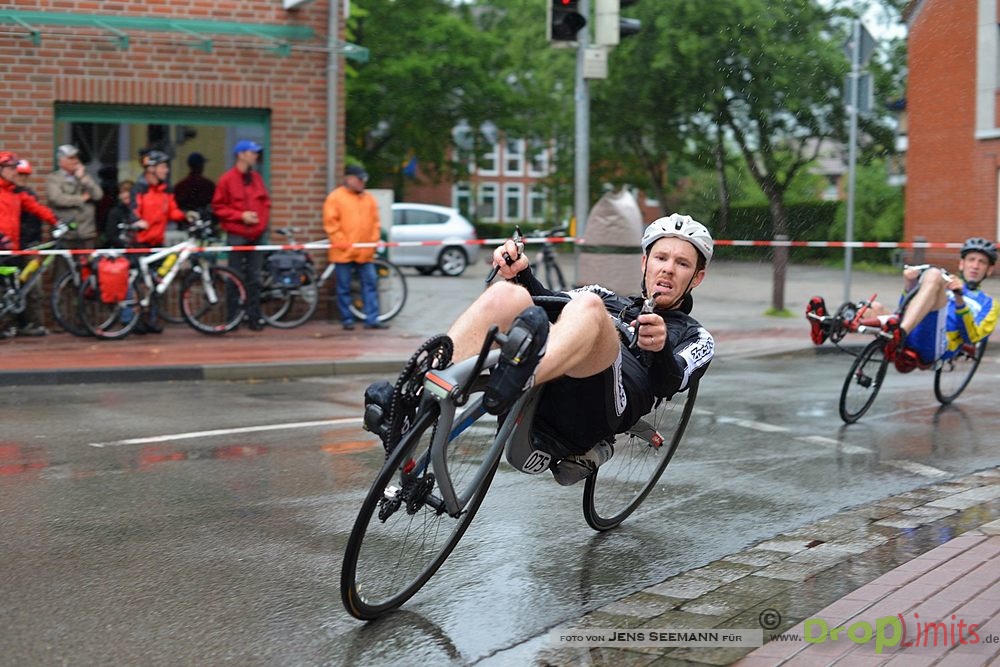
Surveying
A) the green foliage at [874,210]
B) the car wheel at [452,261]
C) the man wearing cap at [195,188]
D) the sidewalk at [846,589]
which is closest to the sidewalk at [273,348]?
the man wearing cap at [195,188]

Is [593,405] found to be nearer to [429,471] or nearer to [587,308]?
[587,308]

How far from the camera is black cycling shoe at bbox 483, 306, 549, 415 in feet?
14.0

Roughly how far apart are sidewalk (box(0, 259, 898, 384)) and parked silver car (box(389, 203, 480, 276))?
10.1m

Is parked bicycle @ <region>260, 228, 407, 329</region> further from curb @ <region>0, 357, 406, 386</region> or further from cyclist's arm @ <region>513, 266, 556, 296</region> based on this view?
cyclist's arm @ <region>513, 266, 556, 296</region>

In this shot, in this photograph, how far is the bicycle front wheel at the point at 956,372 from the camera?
1012 centimetres

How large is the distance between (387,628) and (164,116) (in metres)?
12.2

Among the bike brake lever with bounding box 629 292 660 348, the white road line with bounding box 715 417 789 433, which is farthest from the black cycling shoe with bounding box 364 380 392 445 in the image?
the white road line with bounding box 715 417 789 433

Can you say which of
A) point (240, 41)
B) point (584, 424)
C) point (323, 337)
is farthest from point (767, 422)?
point (240, 41)

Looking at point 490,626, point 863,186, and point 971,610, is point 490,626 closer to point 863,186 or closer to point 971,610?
point 971,610

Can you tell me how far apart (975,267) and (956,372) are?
0.88 m

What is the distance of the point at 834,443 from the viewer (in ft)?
27.6

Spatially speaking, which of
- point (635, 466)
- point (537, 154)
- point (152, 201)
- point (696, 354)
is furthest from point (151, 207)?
point (537, 154)

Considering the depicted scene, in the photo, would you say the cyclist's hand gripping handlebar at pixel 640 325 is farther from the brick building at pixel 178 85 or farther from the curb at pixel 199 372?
the brick building at pixel 178 85

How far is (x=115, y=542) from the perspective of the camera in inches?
215
